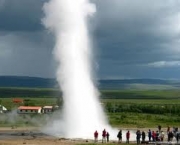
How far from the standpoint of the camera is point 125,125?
56.4 metres

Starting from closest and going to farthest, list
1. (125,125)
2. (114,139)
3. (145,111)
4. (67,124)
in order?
1. (114,139)
2. (67,124)
3. (125,125)
4. (145,111)

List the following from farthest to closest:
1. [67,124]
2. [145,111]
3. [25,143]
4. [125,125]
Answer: [145,111] → [125,125] → [67,124] → [25,143]

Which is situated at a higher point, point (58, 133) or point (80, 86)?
point (80, 86)

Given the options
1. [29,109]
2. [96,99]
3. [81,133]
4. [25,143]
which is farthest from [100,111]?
[29,109]

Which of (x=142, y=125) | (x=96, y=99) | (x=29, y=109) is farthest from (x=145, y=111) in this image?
(x=96, y=99)

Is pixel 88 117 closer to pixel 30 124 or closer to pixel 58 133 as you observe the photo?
pixel 58 133

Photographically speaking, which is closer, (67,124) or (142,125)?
(67,124)

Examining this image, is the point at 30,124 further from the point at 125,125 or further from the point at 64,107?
the point at 64,107

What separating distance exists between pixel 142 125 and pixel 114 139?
70.3 ft

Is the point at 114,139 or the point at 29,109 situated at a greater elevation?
the point at 29,109

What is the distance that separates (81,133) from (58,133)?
9.68 feet

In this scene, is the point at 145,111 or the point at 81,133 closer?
the point at 81,133

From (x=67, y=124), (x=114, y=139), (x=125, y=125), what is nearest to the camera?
(x=114, y=139)

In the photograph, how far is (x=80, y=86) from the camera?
40.4 meters
